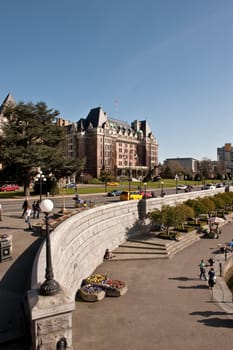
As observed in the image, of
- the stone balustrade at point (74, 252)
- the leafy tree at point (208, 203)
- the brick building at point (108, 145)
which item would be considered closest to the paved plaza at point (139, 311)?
the stone balustrade at point (74, 252)

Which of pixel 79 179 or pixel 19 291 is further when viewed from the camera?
pixel 79 179

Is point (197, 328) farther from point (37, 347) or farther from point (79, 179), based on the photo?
point (79, 179)

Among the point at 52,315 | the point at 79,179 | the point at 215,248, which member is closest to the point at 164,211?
the point at 215,248

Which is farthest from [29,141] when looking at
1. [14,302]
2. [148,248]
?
[14,302]

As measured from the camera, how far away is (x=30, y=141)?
41.6 m

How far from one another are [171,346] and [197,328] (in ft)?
7.74

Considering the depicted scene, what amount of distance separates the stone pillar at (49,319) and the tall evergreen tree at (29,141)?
32393 millimetres

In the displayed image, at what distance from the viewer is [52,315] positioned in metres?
6.44

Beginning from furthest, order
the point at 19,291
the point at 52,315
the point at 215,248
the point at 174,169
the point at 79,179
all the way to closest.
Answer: the point at 174,169 → the point at 79,179 → the point at 215,248 → the point at 19,291 → the point at 52,315

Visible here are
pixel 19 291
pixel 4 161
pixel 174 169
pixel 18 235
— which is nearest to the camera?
pixel 19 291

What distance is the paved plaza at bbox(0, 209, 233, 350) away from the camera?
1012 cm

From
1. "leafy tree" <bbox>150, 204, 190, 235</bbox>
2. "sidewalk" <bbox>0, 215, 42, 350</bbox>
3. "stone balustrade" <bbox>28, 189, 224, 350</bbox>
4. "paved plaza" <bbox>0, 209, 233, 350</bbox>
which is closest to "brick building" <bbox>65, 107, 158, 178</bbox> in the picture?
"leafy tree" <bbox>150, 204, 190, 235</bbox>

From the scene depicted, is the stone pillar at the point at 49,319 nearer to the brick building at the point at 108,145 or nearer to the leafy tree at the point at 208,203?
the leafy tree at the point at 208,203

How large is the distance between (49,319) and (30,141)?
37840 millimetres
